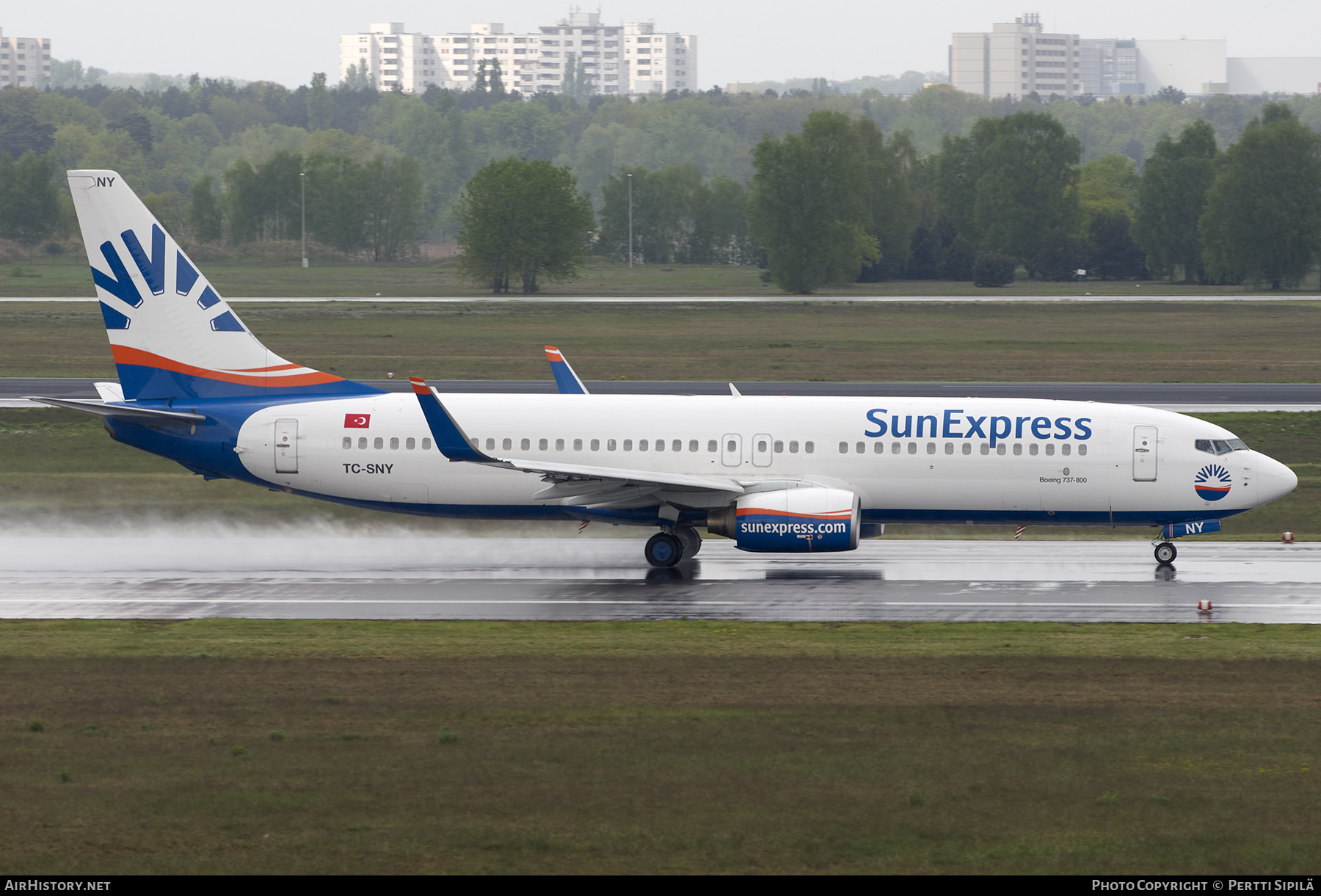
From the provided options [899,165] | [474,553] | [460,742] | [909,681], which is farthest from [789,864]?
[899,165]

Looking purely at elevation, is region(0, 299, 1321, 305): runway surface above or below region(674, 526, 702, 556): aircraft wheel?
above

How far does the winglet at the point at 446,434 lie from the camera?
2930 centimetres

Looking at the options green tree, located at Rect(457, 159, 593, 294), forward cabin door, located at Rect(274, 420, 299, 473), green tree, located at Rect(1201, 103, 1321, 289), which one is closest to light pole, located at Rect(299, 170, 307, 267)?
green tree, located at Rect(457, 159, 593, 294)

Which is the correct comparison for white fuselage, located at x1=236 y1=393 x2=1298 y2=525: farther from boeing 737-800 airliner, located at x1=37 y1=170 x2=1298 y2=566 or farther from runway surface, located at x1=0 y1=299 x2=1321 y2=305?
runway surface, located at x1=0 y1=299 x2=1321 y2=305

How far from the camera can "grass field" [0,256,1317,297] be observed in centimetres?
12488

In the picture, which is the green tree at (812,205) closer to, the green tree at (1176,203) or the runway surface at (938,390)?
the green tree at (1176,203)

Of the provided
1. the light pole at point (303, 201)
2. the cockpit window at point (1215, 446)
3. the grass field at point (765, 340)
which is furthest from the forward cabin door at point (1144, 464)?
the light pole at point (303, 201)

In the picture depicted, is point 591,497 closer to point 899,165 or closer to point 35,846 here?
point 35,846

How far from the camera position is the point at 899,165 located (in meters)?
163

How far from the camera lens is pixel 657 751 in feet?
58.6

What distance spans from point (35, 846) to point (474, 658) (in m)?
8.85

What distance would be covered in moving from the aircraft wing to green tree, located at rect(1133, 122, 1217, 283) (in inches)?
4660

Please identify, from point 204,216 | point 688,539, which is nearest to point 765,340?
point 688,539

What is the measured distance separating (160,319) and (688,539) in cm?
1351
